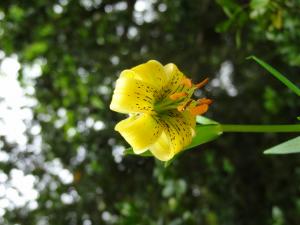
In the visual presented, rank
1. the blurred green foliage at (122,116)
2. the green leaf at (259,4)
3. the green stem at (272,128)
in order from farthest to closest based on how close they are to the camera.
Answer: the blurred green foliage at (122,116), the green leaf at (259,4), the green stem at (272,128)

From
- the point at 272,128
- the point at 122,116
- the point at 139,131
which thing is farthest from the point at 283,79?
the point at 122,116

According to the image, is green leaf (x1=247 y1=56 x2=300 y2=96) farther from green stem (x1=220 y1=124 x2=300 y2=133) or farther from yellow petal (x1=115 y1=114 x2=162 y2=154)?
yellow petal (x1=115 y1=114 x2=162 y2=154)

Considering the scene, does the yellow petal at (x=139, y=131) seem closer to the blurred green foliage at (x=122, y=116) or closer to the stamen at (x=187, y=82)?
the stamen at (x=187, y=82)

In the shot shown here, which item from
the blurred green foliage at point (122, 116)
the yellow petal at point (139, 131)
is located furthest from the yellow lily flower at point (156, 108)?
the blurred green foliage at point (122, 116)

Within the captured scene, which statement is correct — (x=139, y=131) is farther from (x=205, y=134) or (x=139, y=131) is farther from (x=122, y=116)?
(x=122, y=116)

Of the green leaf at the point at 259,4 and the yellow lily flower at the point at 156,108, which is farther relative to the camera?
the green leaf at the point at 259,4

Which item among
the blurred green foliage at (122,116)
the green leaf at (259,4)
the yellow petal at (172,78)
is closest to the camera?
the yellow petal at (172,78)
